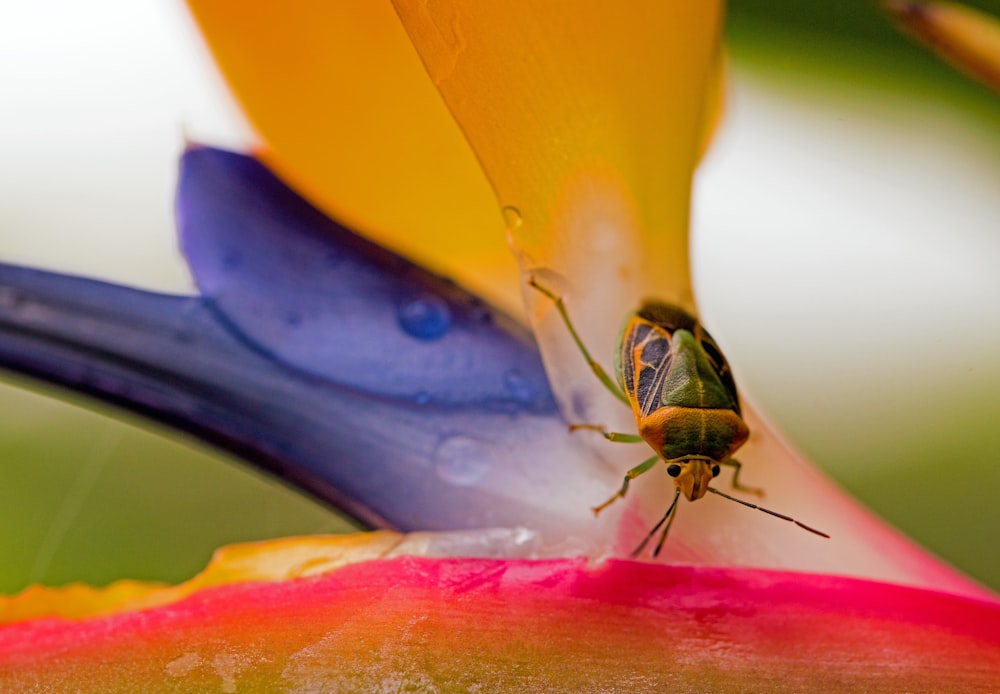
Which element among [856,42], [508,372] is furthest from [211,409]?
[856,42]

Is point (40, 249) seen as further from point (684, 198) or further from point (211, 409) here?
point (684, 198)

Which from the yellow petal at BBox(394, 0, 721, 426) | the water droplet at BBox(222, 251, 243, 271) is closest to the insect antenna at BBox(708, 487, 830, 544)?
the yellow petal at BBox(394, 0, 721, 426)

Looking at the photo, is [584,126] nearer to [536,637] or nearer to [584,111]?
[584,111]

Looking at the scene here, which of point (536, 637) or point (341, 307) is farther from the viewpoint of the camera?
point (341, 307)

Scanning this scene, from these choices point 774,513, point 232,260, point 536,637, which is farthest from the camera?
point 232,260

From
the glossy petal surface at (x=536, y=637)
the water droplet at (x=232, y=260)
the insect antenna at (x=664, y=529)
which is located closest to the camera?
the glossy petal surface at (x=536, y=637)

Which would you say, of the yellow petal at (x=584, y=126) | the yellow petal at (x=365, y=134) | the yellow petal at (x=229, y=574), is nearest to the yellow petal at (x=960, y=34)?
the yellow petal at (x=584, y=126)

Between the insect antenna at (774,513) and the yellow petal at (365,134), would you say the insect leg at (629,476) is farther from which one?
the yellow petal at (365,134)

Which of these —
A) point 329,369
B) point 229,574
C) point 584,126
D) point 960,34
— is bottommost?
point 229,574

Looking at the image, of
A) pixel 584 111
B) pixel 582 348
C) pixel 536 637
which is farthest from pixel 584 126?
pixel 536 637
